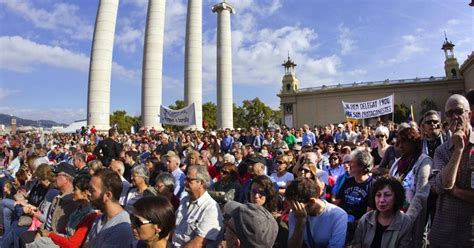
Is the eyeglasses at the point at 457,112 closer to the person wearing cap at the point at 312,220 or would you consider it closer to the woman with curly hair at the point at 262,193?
the person wearing cap at the point at 312,220

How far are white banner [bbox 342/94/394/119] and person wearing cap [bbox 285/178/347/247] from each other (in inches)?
594

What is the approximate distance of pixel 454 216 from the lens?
3.06m

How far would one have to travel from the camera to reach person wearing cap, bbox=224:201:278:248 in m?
2.79

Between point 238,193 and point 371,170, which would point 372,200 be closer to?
point 371,170

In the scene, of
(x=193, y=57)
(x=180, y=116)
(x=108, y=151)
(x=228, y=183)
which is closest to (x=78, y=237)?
(x=228, y=183)

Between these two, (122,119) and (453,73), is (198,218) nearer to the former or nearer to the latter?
(453,73)

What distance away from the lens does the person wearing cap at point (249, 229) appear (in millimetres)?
2789

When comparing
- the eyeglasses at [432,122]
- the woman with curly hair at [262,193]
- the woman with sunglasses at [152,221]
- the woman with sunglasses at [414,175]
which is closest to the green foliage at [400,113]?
the eyeglasses at [432,122]

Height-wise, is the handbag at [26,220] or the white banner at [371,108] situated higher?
the white banner at [371,108]

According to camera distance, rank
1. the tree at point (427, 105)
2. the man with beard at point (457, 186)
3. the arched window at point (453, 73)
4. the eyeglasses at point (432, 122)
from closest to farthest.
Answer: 1. the man with beard at point (457, 186)
2. the eyeglasses at point (432, 122)
3. the tree at point (427, 105)
4. the arched window at point (453, 73)

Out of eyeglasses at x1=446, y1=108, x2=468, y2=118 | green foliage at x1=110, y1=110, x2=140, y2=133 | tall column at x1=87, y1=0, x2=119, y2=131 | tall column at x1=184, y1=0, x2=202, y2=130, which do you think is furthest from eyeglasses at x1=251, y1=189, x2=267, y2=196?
green foliage at x1=110, y1=110, x2=140, y2=133

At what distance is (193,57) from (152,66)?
3646 mm

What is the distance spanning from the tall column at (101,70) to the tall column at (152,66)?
2434 mm

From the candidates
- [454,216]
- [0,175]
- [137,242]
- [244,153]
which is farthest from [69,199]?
[0,175]
